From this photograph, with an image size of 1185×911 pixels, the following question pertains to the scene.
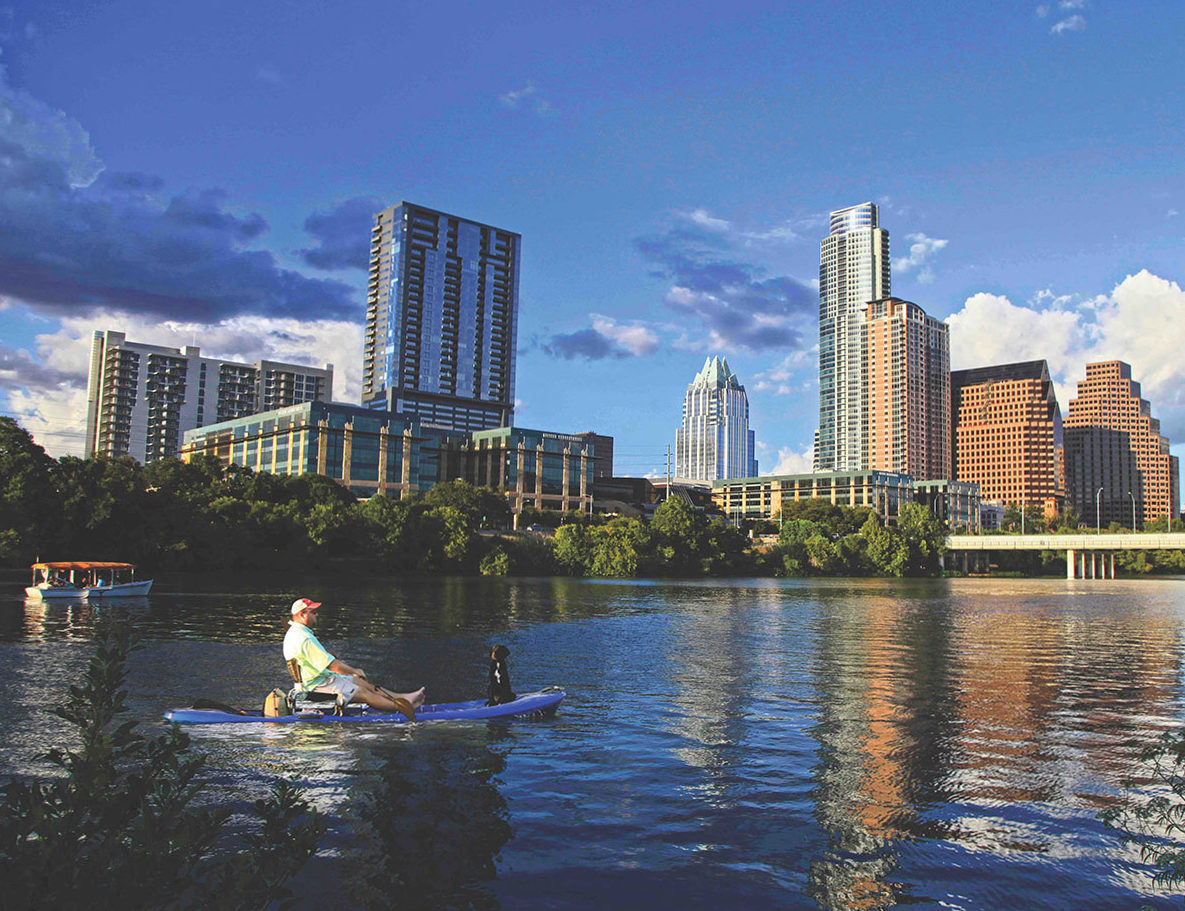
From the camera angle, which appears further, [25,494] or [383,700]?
[25,494]

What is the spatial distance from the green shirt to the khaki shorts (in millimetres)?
105

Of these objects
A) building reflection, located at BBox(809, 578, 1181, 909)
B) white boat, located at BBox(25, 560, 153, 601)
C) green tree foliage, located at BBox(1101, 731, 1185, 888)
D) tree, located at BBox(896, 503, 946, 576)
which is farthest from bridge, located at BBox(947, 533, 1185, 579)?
green tree foliage, located at BBox(1101, 731, 1185, 888)

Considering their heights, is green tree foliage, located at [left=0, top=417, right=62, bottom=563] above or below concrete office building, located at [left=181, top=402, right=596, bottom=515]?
below

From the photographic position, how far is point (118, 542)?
95250mm

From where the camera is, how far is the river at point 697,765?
1316 centimetres

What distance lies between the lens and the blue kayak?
21125 mm

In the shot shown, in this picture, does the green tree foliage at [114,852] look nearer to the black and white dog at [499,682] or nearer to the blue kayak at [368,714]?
the blue kayak at [368,714]

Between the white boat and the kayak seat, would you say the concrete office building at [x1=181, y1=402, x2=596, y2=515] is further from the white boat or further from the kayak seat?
the kayak seat

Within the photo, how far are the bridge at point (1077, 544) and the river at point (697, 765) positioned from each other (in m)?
125

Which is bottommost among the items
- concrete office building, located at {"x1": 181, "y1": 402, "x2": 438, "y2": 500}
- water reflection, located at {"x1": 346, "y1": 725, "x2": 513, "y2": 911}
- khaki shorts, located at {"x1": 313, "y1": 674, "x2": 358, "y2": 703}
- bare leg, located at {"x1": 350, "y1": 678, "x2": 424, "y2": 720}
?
water reflection, located at {"x1": 346, "y1": 725, "x2": 513, "y2": 911}

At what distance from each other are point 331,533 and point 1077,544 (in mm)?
131673

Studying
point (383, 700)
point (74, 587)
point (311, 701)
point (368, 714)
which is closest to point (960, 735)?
point (383, 700)

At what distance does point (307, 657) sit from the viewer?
21.8 m

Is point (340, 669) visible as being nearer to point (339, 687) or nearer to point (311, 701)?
point (339, 687)
